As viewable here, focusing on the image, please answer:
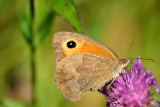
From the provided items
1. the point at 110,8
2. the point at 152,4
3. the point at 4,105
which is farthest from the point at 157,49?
the point at 4,105

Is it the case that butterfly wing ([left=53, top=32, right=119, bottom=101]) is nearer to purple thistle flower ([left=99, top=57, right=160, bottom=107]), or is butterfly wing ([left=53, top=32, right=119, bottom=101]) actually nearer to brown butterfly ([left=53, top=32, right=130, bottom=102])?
brown butterfly ([left=53, top=32, right=130, bottom=102])

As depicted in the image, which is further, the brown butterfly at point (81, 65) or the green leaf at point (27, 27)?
the green leaf at point (27, 27)

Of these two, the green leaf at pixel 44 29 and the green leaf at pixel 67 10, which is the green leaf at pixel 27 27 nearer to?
the green leaf at pixel 44 29

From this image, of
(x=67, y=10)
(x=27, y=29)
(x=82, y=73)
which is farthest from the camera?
(x=27, y=29)

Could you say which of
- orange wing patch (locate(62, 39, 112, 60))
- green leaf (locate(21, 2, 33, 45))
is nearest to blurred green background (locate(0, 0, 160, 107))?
green leaf (locate(21, 2, 33, 45))

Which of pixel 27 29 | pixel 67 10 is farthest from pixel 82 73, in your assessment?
pixel 27 29


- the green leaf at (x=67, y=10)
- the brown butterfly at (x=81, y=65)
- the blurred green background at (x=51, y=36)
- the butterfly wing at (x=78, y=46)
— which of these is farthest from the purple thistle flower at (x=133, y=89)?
the blurred green background at (x=51, y=36)

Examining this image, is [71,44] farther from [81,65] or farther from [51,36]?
[51,36]

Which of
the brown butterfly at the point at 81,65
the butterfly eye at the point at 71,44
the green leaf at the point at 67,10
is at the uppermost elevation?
the green leaf at the point at 67,10
